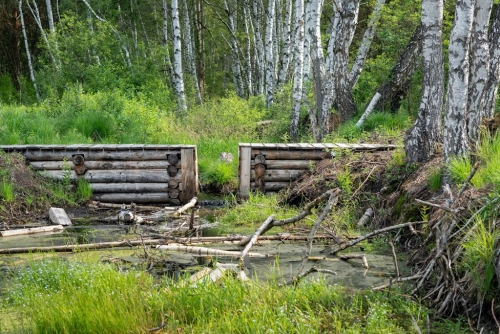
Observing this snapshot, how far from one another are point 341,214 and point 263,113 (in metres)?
11.8

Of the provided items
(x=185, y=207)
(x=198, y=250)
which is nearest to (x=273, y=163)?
(x=185, y=207)

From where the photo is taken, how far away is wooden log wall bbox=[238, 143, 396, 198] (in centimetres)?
1080

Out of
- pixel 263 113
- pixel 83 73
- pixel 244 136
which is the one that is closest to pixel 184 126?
pixel 244 136

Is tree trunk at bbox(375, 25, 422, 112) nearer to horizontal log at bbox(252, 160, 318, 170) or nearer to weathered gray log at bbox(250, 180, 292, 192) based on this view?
horizontal log at bbox(252, 160, 318, 170)

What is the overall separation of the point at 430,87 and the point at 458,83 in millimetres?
926

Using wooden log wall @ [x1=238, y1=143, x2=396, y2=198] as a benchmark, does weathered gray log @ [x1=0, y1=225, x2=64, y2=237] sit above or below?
below

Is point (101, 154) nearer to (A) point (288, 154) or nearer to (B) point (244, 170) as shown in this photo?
(B) point (244, 170)

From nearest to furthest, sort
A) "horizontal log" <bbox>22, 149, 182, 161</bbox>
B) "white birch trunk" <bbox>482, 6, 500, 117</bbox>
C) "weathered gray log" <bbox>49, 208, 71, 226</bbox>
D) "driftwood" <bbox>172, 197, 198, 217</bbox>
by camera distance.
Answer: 1. "white birch trunk" <bbox>482, 6, 500, 117</bbox>
2. "weathered gray log" <bbox>49, 208, 71, 226</bbox>
3. "driftwood" <bbox>172, 197, 198, 217</bbox>
4. "horizontal log" <bbox>22, 149, 182, 161</bbox>

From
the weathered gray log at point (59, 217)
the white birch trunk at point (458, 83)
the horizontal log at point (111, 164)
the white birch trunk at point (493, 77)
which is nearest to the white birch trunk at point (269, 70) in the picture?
the horizontal log at point (111, 164)

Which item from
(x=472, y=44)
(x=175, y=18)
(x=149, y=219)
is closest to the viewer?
(x=472, y=44)

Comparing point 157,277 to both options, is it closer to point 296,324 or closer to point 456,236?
point 296,324

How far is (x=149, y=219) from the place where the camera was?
9.39m

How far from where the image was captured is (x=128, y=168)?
432 inches

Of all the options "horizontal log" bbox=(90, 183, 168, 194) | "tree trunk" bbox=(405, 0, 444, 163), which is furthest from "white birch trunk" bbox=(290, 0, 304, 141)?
"tree trunk" bbox=(405, 0, 444, 163)
